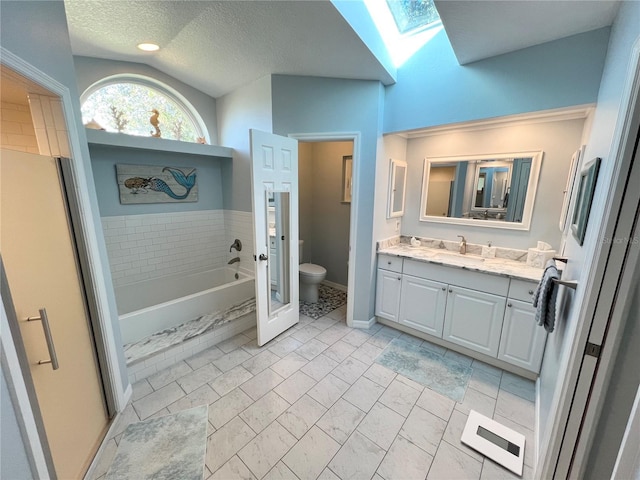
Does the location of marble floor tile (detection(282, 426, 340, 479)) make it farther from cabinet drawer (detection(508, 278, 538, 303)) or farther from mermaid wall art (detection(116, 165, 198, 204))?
mermaid wall art (detection(116, 165, 198, 204))

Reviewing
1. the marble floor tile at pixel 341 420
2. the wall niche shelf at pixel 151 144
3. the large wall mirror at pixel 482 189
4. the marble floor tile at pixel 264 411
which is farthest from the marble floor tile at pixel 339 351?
the wall niche shelf at pixel 151 144

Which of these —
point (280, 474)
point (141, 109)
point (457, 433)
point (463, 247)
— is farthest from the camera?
point (141, 109)

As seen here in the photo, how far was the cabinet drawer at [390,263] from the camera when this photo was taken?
2.62 m

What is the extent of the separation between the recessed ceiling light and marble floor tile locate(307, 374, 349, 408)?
3317 mm

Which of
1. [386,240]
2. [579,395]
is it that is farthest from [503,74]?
[579,395]

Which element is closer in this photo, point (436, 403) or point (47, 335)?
point (47, 335)

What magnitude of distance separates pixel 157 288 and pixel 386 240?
9.40ft

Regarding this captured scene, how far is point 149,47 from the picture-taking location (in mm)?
2303

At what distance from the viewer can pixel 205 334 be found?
2.41m

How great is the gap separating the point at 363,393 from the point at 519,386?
1.28 meters

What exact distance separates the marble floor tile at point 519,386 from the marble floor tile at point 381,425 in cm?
98

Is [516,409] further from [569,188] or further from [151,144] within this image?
[151,144]

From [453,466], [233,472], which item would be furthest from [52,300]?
[453,466]

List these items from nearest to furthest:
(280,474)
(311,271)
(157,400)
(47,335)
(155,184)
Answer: (47,335)
(280,474)
(157,400)
(155,184)
(311,271)
